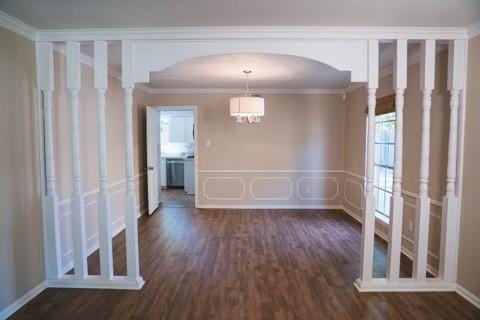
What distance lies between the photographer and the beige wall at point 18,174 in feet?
7.63

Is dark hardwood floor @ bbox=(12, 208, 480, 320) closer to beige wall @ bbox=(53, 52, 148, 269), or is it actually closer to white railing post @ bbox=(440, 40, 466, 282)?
white railing post @ bbox=(440, 40, 466, 282)

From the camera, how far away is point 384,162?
14.1 ft

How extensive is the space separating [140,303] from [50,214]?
1.18 meters

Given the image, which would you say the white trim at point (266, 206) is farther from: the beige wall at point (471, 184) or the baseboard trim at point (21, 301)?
the baseboard trim at point (21, 301)

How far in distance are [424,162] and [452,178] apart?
0.97 feet

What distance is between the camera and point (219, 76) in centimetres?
457

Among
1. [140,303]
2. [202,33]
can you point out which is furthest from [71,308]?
[202,33]

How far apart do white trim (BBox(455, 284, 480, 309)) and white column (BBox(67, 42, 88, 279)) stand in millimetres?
3465

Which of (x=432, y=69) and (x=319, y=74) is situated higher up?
(x=319, y=74)

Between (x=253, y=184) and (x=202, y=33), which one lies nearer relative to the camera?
(x=202, y=33)

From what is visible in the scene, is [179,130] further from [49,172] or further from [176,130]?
[49,172]

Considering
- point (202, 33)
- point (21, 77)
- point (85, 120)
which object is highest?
point (202, 33)

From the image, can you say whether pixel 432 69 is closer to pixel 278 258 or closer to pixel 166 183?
→ pixel 278 258

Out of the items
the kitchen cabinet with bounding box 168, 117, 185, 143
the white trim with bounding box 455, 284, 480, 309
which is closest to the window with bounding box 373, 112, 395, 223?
the white trim with bounding box 455, 284, 480, 309
